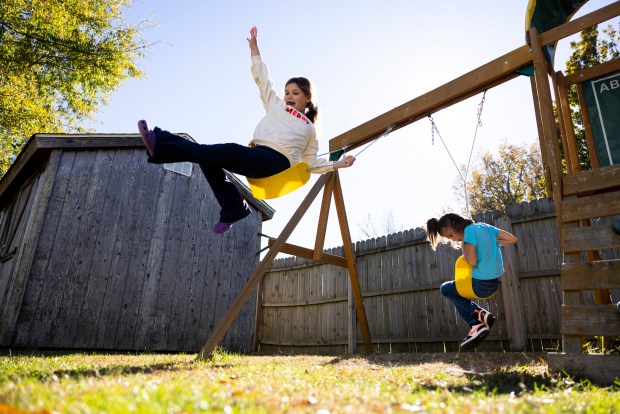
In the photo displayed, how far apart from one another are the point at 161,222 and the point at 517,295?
20.8ft

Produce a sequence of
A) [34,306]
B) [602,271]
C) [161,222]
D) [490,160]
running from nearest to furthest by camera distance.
Result: [602,271] → [34,306] → [161,222] → [490,160]

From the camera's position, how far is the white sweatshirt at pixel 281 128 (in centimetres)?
354

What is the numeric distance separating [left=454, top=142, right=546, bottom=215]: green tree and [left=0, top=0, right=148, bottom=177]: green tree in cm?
1631

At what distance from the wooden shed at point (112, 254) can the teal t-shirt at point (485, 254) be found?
19.9 feet

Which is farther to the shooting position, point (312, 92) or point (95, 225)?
point (95, 225)

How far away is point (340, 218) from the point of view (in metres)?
5.41

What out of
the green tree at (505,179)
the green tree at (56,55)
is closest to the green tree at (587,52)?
the green tree at (505,179)

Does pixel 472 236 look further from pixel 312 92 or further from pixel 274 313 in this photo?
pixel 274 313

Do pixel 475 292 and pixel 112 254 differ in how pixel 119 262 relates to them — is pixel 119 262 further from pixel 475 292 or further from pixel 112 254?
pixel 475 292

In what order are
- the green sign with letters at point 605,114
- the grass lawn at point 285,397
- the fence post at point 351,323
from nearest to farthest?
the grass lawn at point 285,397 < the green sign with letters at point 605,114 < the fence post at point 351,323

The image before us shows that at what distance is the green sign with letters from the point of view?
352cm

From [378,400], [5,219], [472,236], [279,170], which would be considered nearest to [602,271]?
[472,236]

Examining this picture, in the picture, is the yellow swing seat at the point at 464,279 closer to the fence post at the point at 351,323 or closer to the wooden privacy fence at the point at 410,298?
the wooden privacy fence at the point at 410,298

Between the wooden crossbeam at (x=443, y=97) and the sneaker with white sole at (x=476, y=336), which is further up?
the wooden crossbeam at (x=443, y=97)
